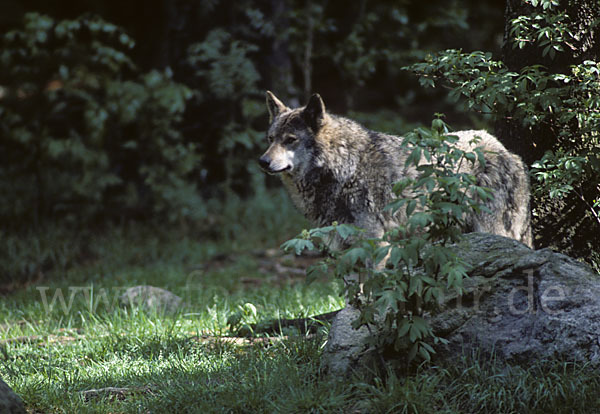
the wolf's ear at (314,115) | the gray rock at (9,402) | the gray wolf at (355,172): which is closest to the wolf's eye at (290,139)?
the gray wolf at (355,172)

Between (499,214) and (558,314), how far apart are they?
139cm

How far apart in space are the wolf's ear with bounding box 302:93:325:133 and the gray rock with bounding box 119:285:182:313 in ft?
6.60

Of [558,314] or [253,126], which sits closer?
[558,314]

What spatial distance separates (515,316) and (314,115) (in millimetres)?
2437

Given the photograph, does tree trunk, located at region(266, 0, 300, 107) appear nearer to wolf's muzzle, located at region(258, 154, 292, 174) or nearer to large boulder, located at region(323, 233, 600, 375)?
wolf's muzzle, located at region(258, 154, 292, 174)

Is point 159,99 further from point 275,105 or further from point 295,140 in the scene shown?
point 295,140

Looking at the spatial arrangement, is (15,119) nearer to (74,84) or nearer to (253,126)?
(74,84)

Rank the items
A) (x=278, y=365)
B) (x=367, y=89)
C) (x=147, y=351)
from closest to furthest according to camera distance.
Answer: (x=278, y=365) → (x=147, y=351) → (x=367, y=89)

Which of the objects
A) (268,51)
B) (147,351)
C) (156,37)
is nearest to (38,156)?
(156,37)

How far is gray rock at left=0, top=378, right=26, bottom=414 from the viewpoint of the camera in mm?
2912

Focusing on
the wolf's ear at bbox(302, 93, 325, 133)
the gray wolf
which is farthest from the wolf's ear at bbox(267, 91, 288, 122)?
the wolf's ear at bbox(302, 93, 325, 133)

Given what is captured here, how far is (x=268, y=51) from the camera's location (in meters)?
9.75

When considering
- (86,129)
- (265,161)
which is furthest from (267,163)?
(86,129)

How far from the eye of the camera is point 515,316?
334 centimetres
